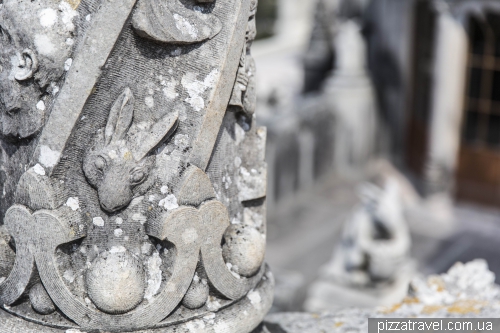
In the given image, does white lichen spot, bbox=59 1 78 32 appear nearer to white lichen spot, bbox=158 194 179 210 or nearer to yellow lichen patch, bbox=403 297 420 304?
white lichen spot, bbox=158 194 179 210

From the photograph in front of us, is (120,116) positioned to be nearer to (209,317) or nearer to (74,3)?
(74,3)

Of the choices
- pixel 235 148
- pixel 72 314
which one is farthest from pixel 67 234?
pixel 235 148

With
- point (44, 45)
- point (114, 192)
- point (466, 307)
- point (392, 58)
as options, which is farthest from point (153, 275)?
point (392, 58)

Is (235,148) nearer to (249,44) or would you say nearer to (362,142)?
(249,44)

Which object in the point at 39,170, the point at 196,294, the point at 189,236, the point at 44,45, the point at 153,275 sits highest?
the point at 44,45

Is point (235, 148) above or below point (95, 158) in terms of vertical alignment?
below

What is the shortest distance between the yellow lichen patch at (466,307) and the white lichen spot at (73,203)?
1.81 m

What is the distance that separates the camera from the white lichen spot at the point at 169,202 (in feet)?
6.73

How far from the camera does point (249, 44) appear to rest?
231 centimetres

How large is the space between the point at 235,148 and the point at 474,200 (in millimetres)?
8100

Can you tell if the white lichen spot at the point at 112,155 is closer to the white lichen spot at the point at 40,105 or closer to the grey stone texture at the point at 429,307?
the white lichen spot at the point at 40,105

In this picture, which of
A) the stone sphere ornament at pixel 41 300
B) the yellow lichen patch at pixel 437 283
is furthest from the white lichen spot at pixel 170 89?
the yellow lichen patch at pixel 437 283

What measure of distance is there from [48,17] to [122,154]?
0.44 meters

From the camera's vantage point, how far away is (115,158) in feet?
6.48
